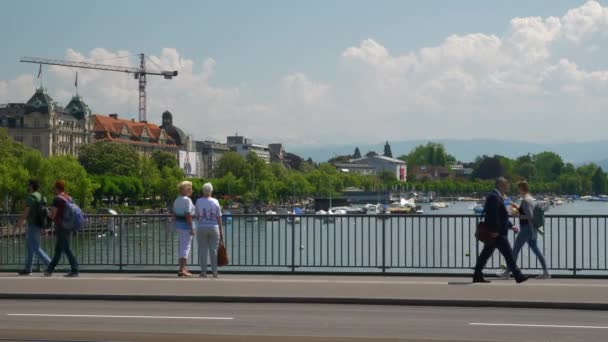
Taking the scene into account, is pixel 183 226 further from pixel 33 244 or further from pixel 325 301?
pixel 325 301

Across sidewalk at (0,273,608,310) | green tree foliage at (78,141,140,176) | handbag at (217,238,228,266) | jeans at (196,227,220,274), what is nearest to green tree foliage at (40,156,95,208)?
green tree foliage at (78,141,140,176)

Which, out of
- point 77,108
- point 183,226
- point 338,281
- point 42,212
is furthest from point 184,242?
point 77,108

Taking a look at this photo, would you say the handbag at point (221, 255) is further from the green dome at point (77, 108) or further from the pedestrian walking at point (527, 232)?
the green dome at point (77, 108)

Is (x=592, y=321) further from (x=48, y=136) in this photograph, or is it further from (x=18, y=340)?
(x=48, y=136)

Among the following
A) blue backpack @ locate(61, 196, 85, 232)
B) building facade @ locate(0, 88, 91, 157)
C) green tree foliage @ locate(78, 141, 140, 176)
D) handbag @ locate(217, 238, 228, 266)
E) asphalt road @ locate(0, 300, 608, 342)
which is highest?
building facade @ locate(0, 88, 91, 157)

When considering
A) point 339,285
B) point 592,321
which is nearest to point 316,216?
point 339,285

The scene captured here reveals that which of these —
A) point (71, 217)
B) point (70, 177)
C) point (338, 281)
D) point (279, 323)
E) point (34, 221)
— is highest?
point (70, 177)

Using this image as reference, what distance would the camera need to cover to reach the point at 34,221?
18922 millimetres

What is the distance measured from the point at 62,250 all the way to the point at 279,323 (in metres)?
6.74

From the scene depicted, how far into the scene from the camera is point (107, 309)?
1483cm

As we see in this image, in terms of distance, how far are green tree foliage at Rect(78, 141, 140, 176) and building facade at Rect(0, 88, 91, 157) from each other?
59.6ft

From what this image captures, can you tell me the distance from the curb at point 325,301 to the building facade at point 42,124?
154m

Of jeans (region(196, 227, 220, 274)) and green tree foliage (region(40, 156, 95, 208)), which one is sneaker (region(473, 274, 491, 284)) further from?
green tree foliage (region(40, 156, 95, 208))

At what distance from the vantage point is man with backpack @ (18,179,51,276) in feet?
61.7
